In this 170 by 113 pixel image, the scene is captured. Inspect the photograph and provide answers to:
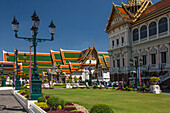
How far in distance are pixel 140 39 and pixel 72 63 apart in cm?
3369

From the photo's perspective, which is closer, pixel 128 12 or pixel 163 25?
pixel 163 25

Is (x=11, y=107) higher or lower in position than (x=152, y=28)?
lower

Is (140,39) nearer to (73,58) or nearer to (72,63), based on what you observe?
(72,63)

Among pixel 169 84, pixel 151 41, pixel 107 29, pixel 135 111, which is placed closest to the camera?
pixel 135 111

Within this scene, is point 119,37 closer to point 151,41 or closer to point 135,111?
point 151,41

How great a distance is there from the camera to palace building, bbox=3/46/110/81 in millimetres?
64375

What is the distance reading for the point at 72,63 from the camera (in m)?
71.0

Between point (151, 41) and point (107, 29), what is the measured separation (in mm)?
16740

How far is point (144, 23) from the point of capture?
40656 millimetres

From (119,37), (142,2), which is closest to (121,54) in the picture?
(119,37)

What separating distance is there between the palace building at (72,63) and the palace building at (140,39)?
43.9ft

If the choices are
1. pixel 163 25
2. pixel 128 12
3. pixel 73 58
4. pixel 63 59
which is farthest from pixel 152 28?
pixel 73 58

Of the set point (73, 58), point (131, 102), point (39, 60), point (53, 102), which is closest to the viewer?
point (53, 102)

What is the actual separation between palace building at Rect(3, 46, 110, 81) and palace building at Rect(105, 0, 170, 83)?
13382mm
